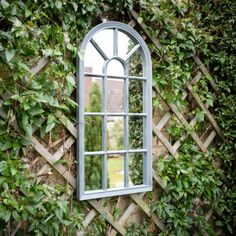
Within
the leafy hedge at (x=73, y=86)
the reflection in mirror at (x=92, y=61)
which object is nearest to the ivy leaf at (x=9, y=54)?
the leafy hedge at (x=73, y=86)

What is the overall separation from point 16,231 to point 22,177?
0.33 m

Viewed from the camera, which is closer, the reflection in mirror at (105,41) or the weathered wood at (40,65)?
the weathered wood at (40,65)

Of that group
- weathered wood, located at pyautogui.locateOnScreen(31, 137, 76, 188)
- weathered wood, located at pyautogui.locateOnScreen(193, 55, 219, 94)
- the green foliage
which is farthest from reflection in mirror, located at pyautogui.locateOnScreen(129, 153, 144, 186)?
weathered wood, located at pyautogui.locateOnScreen(193, 55, 219, 94)

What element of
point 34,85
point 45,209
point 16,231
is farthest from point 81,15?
point 16,231

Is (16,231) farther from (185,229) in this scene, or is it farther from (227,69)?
(227,69)

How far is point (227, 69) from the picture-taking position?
2994mm

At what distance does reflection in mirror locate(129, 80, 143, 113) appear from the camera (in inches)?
108

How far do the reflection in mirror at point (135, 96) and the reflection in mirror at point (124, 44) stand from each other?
0.71 feet

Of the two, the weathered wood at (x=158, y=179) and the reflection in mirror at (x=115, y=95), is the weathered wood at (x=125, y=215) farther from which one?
the reflection in mirror at (x=115, y=95)

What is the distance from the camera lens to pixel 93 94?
2.69 m

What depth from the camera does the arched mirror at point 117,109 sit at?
2.49 meters

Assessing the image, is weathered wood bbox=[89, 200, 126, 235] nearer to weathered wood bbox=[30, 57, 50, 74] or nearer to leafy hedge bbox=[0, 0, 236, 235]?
leafy hedge bbox=[0, 0, 236, 235]

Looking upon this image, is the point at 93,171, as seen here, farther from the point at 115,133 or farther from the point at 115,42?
the point at 115,42

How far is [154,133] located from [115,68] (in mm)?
554
